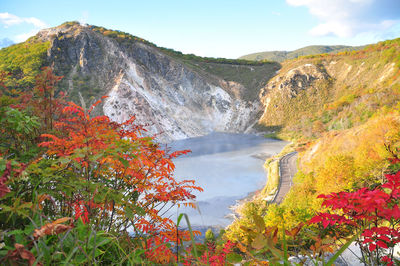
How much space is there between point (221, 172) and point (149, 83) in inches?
1516

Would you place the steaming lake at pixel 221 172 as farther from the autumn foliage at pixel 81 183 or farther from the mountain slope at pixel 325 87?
the mountain slope at pixel 325 87

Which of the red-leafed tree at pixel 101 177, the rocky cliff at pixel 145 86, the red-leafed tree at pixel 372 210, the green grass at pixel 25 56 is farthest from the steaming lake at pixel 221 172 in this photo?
the green grass at pixel 25 56

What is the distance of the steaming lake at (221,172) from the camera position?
78.8 ft

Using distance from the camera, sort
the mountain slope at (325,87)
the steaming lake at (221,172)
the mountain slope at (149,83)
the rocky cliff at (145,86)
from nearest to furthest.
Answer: the steaming lake at (221,172) < the mountain slope at (325,87) < the rocky cliff at (145,86) < the mountain slope at (149,83)

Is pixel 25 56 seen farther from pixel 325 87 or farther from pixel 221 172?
pixel 325 87

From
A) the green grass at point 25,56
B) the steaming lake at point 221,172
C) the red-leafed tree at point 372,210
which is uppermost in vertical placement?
the green grass at point 25,56

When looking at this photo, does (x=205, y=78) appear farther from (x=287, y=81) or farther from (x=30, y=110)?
(x=30, y=110)

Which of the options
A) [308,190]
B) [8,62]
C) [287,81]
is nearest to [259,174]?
[308,190]

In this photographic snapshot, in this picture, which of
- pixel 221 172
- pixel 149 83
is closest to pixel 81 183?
pixel 221 172

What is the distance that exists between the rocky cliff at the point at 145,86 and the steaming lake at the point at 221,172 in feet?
32.8

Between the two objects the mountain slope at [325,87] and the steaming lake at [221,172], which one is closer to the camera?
the steaming lake at [221,172]

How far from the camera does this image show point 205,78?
7912cm

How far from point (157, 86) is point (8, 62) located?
34451 millimetres

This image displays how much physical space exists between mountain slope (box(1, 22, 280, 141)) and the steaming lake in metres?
10.9
